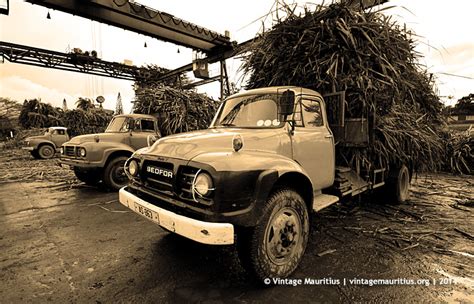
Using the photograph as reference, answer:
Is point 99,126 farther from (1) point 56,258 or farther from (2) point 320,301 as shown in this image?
(2) point 320,301

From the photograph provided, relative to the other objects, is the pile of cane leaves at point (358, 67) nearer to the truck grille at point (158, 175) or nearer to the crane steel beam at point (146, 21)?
the truck grille at point (158, 175)

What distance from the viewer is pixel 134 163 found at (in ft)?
10.2

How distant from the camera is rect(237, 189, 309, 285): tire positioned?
89.7 inches

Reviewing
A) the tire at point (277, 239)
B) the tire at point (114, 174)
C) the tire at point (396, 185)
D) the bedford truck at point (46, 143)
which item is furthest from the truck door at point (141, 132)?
the bedford truck at point (46, 143)

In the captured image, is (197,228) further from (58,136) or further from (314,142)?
(58,136)

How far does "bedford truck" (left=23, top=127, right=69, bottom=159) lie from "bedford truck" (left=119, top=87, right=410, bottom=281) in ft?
47.7

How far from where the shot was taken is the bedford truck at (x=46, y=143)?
14.0 metres

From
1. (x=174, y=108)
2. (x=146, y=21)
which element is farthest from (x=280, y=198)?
(x=146, y=21)

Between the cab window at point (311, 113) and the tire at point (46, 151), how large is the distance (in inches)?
636

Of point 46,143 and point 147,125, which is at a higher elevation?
point 147,125

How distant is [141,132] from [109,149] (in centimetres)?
117

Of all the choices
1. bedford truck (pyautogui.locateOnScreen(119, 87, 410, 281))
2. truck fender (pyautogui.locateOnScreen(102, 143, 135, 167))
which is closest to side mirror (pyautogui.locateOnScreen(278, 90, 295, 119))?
bedford truck (pyautogui.locateOnScreen(119, 87, 410, 281))

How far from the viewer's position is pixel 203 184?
7.14 ft

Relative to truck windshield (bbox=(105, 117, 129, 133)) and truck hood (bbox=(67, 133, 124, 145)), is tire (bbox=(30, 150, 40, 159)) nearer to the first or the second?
truck hood (bbox=(67, 133, 124, 145))
